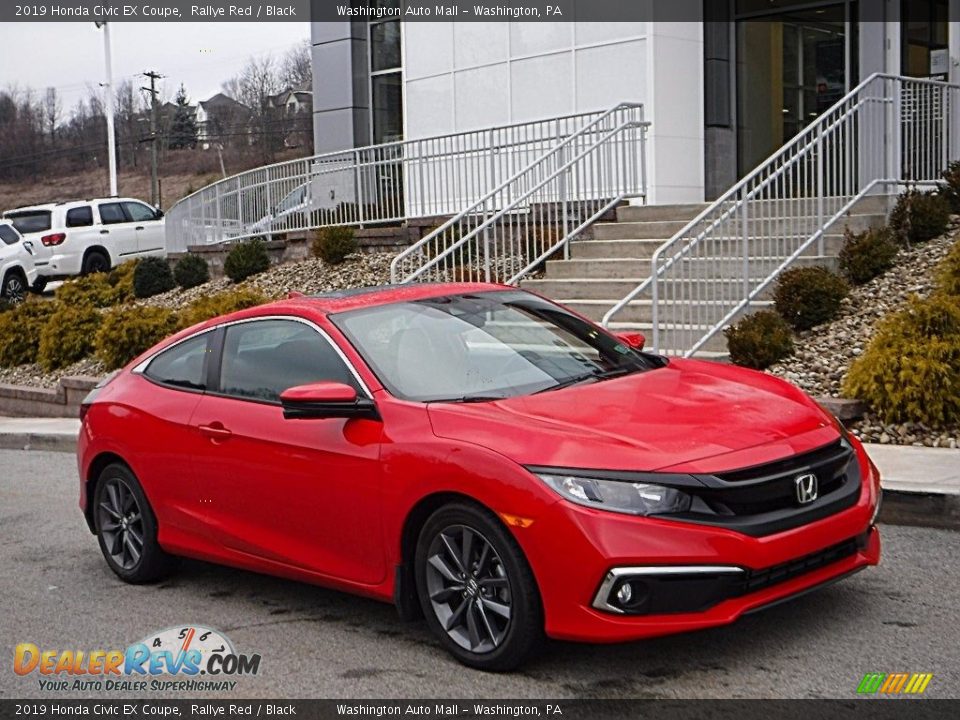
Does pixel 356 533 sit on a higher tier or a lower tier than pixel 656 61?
lower

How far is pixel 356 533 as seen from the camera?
18.7ft

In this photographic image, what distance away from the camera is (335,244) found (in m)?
18.9

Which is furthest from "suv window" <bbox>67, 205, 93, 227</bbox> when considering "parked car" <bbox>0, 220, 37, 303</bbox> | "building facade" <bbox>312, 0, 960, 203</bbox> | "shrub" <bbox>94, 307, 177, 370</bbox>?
"shrub" <bbox>94, 307, 177, 370</bbox>

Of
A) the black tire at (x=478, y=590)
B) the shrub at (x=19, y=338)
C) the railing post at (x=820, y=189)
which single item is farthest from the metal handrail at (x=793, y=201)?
the shrub at (x=19, y=338)

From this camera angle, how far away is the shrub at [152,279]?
72.4 feet

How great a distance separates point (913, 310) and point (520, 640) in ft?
20.3

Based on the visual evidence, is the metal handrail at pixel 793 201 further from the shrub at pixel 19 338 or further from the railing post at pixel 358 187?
the shrub at pixel 19 338

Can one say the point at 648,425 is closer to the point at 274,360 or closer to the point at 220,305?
the point at 274,360

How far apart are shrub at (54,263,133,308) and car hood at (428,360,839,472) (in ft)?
57.3

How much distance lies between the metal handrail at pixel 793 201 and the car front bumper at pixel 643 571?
6717 millimetres

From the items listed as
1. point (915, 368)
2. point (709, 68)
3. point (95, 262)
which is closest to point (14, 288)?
point (95, 262)

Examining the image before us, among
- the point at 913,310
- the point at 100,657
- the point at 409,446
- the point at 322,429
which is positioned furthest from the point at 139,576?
the point at 913,310

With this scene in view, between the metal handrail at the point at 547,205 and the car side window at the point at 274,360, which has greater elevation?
the metal handrail at the point at 547,205

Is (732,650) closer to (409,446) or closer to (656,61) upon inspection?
(409,446)
